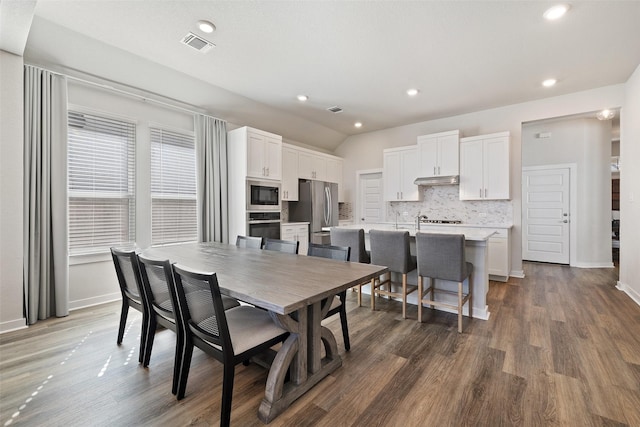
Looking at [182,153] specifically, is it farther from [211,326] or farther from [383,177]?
[383,177]

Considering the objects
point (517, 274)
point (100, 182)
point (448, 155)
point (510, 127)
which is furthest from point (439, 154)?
point (100, 182)

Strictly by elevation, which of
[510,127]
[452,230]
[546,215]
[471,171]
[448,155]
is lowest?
[452,230]

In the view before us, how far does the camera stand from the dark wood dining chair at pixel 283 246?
9.07 ft

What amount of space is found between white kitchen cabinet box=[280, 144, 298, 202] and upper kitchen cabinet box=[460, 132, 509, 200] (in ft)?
9.71

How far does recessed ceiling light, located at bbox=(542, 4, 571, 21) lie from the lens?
2.36 meters

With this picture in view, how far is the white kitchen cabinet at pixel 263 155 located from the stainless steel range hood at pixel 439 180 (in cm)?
256

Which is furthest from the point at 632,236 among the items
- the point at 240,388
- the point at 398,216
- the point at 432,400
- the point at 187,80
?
the point at 187,80

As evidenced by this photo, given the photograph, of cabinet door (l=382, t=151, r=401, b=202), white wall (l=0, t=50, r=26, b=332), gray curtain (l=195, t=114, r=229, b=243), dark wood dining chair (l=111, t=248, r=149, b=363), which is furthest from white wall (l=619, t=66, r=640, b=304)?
white wall (l=0, t=50, r=26, b=332)

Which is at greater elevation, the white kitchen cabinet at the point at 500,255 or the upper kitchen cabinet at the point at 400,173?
the upper kitchen cabinet at the point at 400,173

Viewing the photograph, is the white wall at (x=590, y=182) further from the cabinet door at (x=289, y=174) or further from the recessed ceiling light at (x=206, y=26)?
the recessed ceiling light at (x=206, y=26)

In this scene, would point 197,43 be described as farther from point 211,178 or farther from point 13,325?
point 13,325

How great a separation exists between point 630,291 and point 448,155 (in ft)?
9.69

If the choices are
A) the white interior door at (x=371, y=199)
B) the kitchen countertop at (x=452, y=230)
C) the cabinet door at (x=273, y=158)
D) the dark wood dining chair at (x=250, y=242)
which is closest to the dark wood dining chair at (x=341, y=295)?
the dark wood dining chair at (x=250, y=242)

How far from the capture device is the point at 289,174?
5355 millimetres
